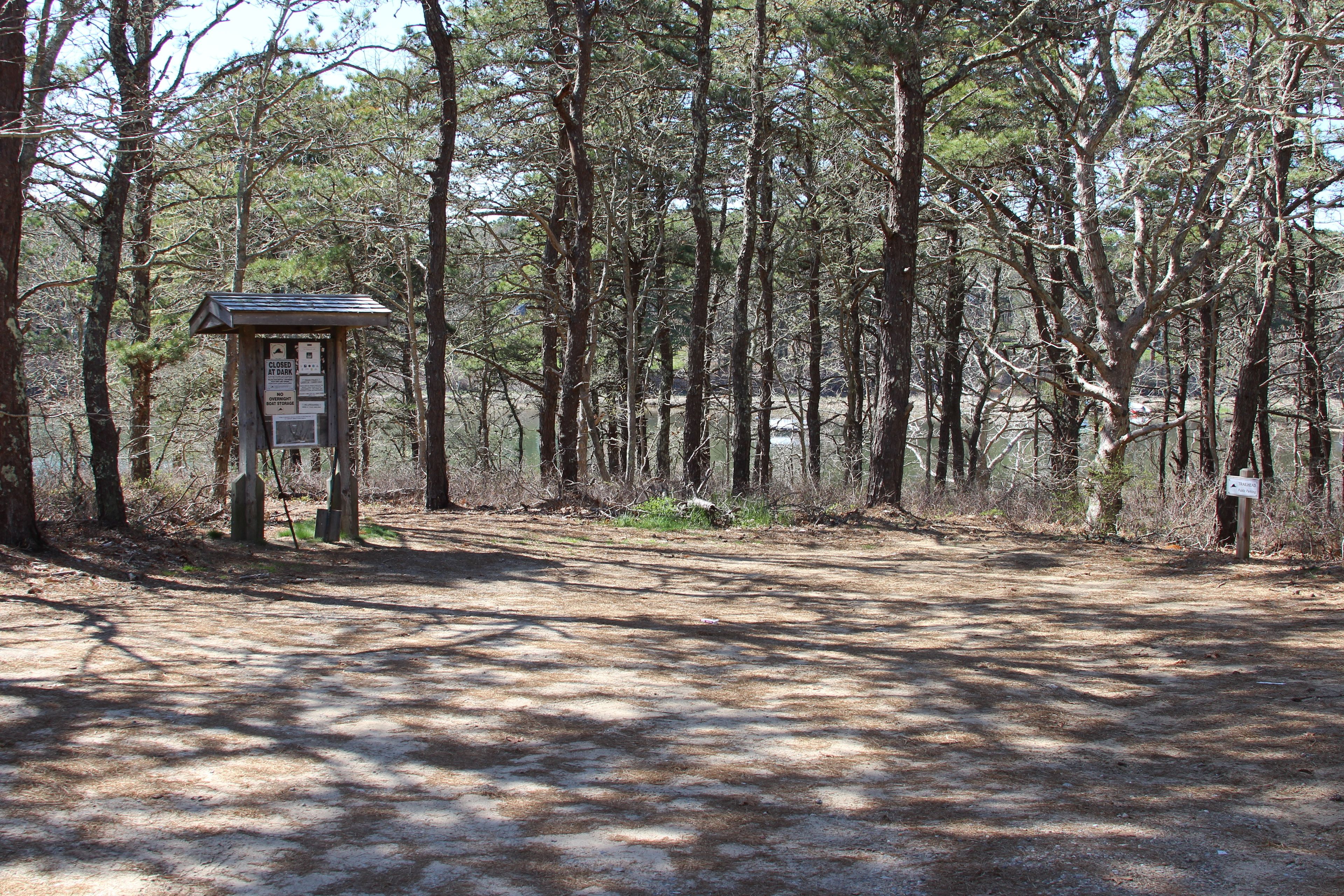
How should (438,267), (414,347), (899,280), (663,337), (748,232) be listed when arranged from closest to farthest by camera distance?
(438,267), (899,280), (748,232), (414,347), (663,337)

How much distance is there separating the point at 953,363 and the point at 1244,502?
66.7ft

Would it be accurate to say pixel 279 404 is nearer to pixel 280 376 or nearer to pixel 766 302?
pixel 280 376

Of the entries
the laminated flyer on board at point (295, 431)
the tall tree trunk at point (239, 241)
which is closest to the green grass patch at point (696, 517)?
the laminated flyer on board at point (295, 431)

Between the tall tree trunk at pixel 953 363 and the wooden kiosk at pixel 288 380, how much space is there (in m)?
17.4

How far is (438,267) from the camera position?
13.3 m

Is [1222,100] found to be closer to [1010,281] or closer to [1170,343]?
[1010,281]

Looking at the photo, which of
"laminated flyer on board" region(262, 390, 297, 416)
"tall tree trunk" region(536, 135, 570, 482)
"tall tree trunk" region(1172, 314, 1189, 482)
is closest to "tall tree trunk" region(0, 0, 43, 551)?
"laminated flyer on board" region(262, 390, 297, 416)

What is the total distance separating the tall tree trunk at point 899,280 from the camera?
13.5m

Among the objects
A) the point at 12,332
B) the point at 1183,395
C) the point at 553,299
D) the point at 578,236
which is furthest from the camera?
the point at 1183,395

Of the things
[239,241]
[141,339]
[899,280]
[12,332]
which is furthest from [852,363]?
[12,332]

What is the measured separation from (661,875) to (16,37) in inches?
307

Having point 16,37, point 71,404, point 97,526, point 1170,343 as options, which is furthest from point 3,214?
point 1170,343

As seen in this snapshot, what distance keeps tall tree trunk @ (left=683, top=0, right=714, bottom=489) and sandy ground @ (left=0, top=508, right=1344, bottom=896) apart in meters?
8.98

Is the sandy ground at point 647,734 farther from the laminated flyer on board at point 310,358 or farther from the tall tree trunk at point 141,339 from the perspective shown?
the tall tree trunk at point 141,339
